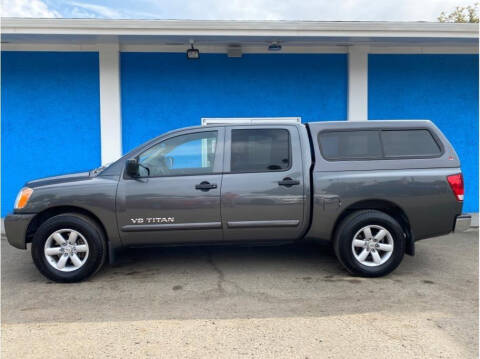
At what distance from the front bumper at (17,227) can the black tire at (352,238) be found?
3.61 meters

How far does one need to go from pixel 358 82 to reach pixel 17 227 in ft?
22.4

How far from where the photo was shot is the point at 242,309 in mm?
3896

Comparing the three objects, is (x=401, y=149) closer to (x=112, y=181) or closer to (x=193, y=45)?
(x=112, y=181)

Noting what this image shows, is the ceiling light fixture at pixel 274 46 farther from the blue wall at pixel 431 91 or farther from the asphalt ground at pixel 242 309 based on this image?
the asphalt ground at pixel 242 309

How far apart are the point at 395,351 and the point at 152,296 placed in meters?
2.41

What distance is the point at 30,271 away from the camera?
520cm

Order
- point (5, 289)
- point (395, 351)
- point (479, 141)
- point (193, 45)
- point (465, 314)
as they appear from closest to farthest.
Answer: point (395, 351) < point (465, 314) < point (5, 289) < point (193, 45) < point (479, 141)

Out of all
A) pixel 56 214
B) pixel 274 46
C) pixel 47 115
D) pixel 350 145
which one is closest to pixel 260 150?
pixel 350 145

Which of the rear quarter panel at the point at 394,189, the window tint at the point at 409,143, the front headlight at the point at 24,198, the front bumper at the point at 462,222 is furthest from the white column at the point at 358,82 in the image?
the front headlight at the point at 24,198

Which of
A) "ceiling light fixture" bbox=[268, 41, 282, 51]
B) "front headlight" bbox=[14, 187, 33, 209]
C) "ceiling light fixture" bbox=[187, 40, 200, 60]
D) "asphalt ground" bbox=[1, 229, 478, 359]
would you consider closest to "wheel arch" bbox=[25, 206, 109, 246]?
"front headlight" bbox=[14, 187, 33, 209]

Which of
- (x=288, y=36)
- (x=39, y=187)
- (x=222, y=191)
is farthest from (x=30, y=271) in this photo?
(x=288, y=36)

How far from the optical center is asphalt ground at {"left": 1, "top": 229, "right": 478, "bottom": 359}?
316 centimetres

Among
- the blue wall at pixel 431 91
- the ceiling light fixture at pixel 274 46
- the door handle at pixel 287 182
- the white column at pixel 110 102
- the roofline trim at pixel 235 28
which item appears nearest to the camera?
the door handle at pixel 287 182

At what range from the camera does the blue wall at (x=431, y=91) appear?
8.59 meters
